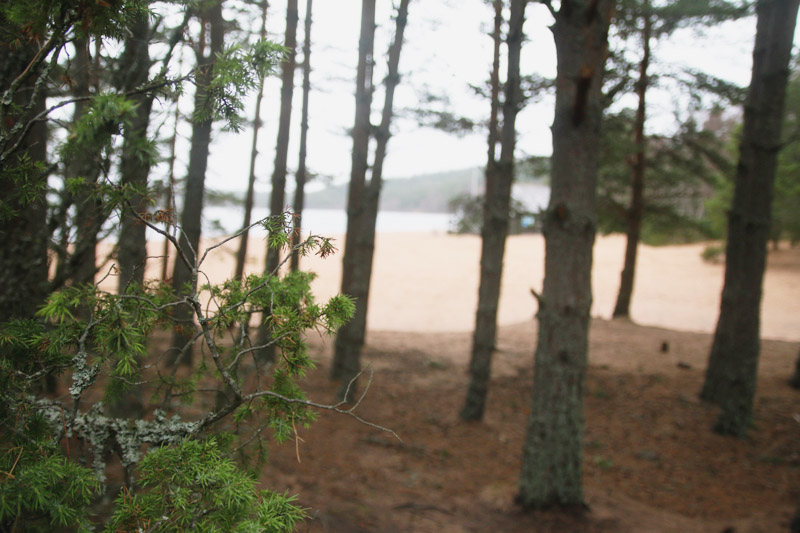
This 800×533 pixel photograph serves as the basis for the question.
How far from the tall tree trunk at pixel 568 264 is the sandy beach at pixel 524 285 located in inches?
392

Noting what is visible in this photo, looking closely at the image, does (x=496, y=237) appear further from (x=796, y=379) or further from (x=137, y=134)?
(x=137, y=134)

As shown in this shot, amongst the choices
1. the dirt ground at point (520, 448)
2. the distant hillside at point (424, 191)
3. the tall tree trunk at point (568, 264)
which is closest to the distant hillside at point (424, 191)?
the distant hillside at point (424, 191)

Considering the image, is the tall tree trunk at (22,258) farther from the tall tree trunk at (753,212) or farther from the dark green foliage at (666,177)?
the dark green foliage at (666,177)

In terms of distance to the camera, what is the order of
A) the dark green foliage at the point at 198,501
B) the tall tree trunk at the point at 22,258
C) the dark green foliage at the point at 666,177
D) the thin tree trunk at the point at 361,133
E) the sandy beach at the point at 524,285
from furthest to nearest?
the sandy beach at the point at 524,285 < the dark green foliage at the point at 666,177 < the thin tree trunk at the point at 361,133 < the tall tree trunk at the point at 22,258 < the dark green foliage at the point at 198,501

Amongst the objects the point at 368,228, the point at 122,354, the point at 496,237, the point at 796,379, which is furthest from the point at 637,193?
the point at 122,354

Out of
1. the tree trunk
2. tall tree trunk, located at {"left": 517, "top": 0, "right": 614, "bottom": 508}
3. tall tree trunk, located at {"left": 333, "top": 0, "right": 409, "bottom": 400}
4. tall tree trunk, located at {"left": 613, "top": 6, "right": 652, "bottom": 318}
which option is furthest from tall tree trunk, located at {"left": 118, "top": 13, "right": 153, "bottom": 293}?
tall tree trunk, located at {"left": 613, "top": 6, "right": 652, "bottom": 318}

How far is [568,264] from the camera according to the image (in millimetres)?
5156

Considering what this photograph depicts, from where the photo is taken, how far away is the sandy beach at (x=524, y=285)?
20969 millimetres

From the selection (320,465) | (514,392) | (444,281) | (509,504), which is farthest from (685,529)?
(444,281)

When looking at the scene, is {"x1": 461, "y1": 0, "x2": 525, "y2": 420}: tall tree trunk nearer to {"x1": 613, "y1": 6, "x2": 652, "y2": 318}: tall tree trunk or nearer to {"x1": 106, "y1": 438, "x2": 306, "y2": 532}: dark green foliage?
{"x1": 106, "y1": 438, "x2": 306, "y2": 532}: dark green foliage

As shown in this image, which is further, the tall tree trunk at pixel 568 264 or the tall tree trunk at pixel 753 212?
the tall tree trunk at pixel 753 212

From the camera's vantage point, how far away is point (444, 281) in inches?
1203

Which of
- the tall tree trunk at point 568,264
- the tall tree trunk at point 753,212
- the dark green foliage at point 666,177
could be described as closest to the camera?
the tall tree trunk at point 568,264

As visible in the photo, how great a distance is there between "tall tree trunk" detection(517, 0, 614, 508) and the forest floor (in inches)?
20.2
